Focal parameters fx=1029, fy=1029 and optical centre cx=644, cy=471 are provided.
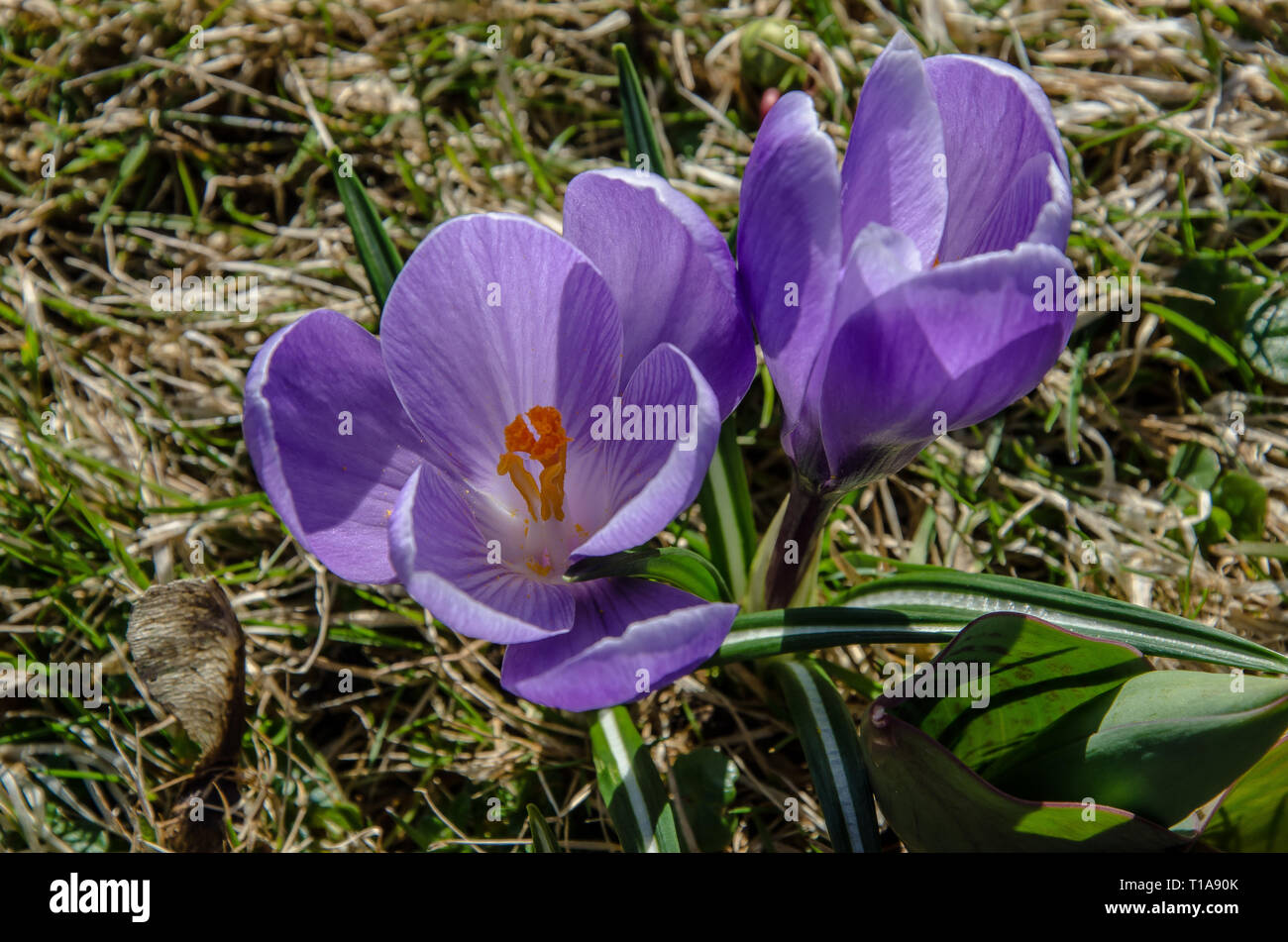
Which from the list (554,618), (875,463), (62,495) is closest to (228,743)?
(62,495)

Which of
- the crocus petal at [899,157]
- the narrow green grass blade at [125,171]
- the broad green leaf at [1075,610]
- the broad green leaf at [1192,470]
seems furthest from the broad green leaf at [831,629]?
the narrow green grass blade at [125,171]

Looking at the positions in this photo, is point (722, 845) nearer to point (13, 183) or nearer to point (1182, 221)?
point (1182, 221)

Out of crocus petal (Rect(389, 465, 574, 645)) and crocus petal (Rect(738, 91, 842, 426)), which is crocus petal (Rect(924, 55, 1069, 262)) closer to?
crocus petal (Rect(738, 91, 842, 426))

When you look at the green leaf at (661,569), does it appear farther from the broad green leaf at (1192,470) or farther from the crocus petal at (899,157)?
the broad green leaf at (1192,470)

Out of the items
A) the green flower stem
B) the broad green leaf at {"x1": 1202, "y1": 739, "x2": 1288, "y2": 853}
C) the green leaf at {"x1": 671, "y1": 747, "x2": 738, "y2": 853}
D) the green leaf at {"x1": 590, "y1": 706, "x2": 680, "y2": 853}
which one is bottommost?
the green leaf at {"x1": 671, "y1": 747, "x2": 738, "y2": 853}

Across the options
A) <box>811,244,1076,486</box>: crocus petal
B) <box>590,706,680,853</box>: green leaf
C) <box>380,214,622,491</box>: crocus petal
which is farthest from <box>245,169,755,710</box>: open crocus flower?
<box>590,706,680,853</box>: green leaf

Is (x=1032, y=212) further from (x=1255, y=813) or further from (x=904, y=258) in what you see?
(x=1255, y=813)
